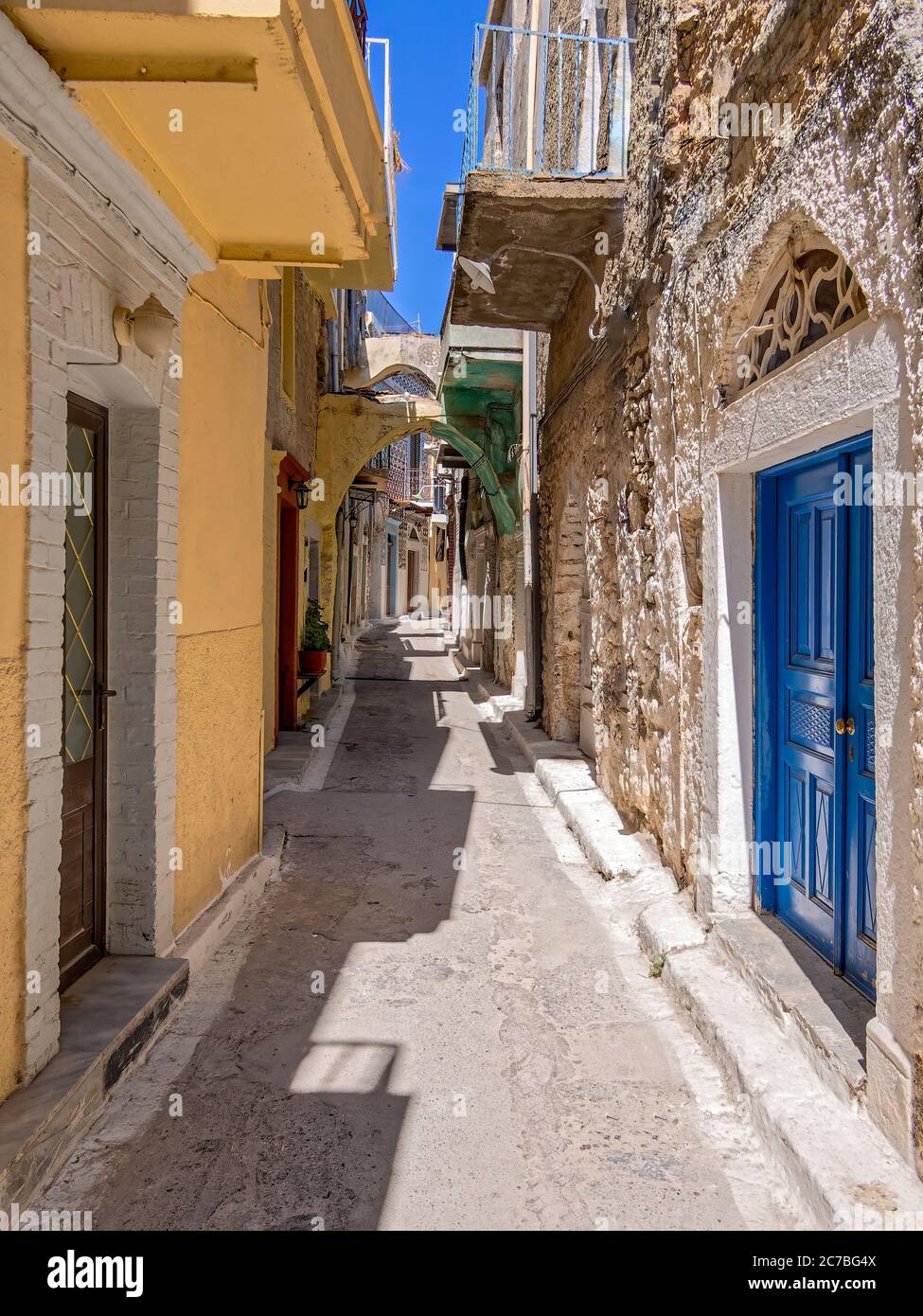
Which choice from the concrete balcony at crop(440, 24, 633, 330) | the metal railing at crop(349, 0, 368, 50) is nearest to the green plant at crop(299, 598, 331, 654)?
the concrete balcony at crop(440, 24, 633, 330)

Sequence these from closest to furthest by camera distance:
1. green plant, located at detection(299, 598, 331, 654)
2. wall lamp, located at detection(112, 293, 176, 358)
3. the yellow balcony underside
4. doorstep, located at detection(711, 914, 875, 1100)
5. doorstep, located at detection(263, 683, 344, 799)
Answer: the yellow balcony underside < doorstep, located at detection(711, 914, 875, 1100) < wall lamp, located at detection(112, 293, 176, 358) < doorstep, located at detection(263, 683, 344, 799) < green plant, located at detection(299, 598, 331, 654)

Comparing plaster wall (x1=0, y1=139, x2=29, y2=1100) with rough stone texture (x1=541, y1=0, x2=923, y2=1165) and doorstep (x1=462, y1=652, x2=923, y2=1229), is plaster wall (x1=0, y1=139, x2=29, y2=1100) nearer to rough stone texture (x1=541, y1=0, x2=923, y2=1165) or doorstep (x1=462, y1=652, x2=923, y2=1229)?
doorstep (x1=462, y1=652, x2=923, y2=1229)

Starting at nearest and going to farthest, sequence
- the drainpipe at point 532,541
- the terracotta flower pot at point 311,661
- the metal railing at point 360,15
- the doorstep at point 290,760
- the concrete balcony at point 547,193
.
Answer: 1. the metal railing at point 360,15
2. the concrete balcony at point 547,193
3. the doorstep at point 290,760
4. the drainpipe at point 532,541
5. the terracotta flower pot at point 311,661

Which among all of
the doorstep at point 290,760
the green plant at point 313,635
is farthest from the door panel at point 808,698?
the green plant at point 313,635

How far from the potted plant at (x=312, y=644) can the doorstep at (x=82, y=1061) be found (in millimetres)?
6653

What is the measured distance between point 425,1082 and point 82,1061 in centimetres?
106

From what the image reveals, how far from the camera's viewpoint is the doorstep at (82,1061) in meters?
2.23

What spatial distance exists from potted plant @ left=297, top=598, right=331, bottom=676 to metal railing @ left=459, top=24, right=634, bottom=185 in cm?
520

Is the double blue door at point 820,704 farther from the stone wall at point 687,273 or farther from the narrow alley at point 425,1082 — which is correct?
the narrow alley at point 425,1082

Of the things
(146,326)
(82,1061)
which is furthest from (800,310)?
(82,1061)

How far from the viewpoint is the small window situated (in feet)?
28.3

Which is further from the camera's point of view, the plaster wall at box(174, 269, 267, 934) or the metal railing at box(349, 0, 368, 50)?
the metal railing at box(349, 0, 368, 50)

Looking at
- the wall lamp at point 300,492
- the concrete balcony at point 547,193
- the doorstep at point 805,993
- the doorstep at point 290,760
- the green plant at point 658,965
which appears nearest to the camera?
the doorstep at point 805,993

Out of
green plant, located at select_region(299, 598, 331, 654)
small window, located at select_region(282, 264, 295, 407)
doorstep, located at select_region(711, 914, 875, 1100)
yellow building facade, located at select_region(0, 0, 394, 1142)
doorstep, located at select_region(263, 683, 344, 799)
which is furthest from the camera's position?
green plant, located at select_region(299, 598, 331, 654)
